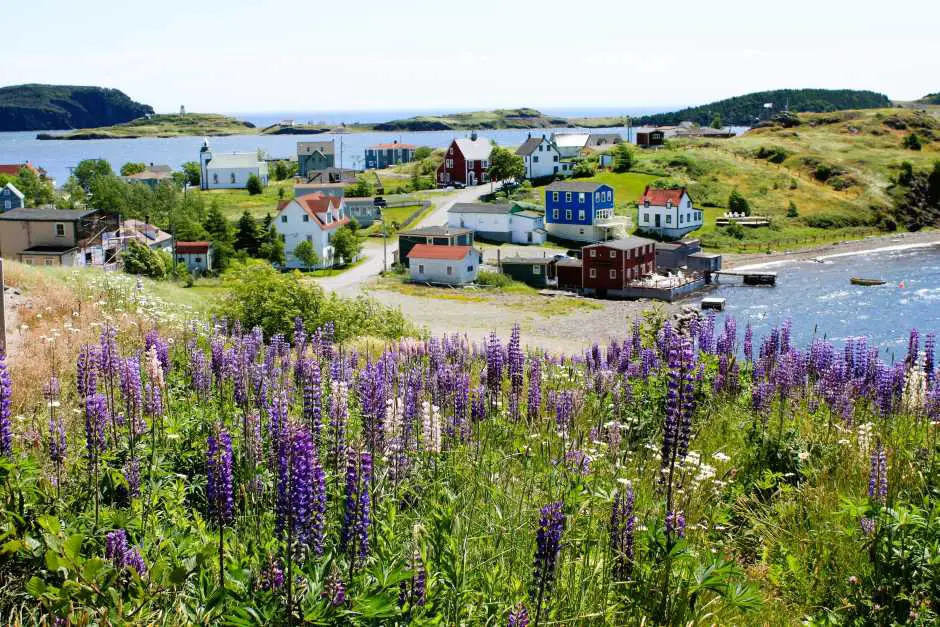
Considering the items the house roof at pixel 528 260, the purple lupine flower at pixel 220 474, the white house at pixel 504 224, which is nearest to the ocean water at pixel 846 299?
the house roof at pixel 528 260

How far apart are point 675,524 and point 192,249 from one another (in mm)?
72977

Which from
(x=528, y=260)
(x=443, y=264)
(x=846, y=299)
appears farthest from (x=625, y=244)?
(x=846, y=299)

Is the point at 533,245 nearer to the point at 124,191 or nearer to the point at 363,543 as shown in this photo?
the point at 124,191

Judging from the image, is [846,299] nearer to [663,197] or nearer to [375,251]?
[663,197]

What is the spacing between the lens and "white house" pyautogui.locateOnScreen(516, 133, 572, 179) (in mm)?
111312

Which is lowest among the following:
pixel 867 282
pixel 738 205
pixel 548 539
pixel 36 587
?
pixel 867 282

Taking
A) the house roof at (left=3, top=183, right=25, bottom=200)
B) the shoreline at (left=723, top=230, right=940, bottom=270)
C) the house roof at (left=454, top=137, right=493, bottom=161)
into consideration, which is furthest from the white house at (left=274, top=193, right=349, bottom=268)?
the house roof at (left=454, top=137, right=493, bottom=161)

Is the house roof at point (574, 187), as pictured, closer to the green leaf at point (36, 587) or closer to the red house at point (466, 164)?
the red house at point (466, 164)

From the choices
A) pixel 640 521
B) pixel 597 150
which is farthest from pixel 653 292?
pixel 597 150

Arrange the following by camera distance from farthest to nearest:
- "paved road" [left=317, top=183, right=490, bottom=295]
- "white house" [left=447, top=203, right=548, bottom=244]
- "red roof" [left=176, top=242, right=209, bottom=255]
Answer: "white house" [left=447, top=203, right=548, bottom=244] < "red roof" [left=176, top=242, right=209, bottom=255] < "paved road" [left=317, top=183, right=490, bottom=295]

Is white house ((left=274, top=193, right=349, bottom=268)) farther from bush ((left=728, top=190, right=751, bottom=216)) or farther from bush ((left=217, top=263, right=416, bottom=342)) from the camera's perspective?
bush ((left=728, top=190, right=751, bottom=216))

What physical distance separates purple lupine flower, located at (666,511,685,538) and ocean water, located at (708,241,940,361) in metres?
36.8

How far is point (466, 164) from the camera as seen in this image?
4557 inches

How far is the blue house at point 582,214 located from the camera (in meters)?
85.4
